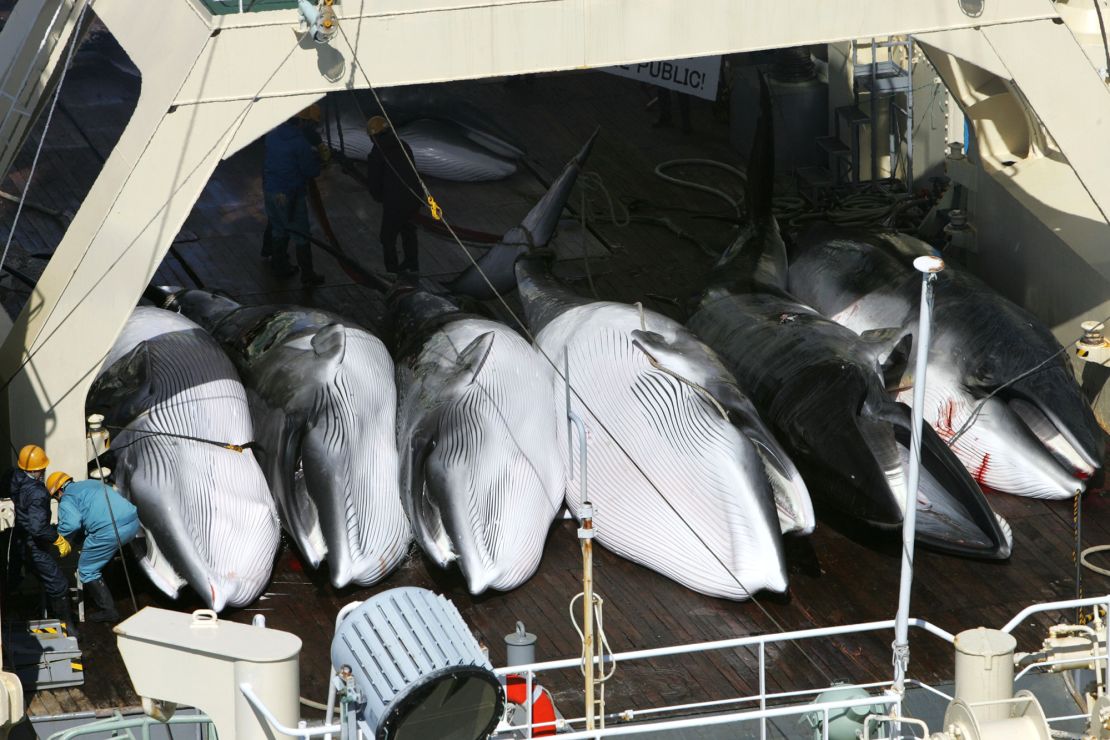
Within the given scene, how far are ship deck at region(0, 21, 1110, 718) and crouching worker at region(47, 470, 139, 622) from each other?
65 centimetres

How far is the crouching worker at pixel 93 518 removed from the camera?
1451 cm

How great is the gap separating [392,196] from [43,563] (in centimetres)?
771

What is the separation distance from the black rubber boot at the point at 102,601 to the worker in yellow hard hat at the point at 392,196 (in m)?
7.08

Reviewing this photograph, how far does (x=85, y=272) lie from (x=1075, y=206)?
33.0 ft

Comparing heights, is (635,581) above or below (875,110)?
below

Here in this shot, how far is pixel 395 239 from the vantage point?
69.5 feet

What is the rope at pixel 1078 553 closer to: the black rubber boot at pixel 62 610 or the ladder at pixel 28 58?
the black rubber boot at pixel 62 610

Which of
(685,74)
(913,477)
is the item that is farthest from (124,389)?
(685,74)

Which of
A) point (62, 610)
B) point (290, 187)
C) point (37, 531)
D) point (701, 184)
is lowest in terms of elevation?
point (62, 610)

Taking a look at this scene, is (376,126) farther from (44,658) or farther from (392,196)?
(44,658)

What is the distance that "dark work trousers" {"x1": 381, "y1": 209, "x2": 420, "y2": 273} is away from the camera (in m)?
21.2

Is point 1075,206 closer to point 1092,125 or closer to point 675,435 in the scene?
point 1092,125

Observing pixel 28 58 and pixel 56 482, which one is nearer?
pixel 56 482

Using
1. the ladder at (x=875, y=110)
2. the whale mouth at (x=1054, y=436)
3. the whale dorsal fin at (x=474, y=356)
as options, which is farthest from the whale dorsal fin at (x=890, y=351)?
the ladder at (x=875, y=110)
